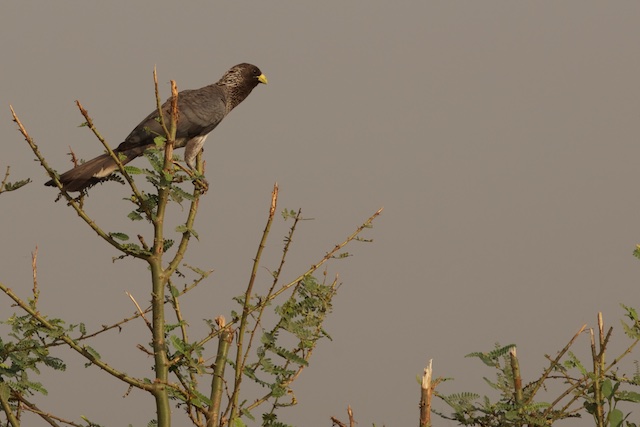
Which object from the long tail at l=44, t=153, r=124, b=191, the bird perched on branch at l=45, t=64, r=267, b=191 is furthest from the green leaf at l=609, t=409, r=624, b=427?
the long tail at l=44, t=153, r=124, b=191

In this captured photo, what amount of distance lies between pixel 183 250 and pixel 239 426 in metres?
0.90

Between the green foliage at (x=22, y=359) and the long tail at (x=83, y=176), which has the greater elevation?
the long tail at (x=83, y=176)

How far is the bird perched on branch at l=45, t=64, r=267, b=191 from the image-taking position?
4.25 metres

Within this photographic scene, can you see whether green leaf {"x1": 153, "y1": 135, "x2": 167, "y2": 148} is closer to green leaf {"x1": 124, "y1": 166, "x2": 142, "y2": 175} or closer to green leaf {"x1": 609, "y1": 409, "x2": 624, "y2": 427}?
green leaf {"x1": 124, "y1": 166, "x2": 142, "y2": 175}

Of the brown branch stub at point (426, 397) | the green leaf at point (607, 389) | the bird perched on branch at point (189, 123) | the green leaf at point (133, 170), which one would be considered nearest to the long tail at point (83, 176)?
the bird perched on branch at point (189, 123)

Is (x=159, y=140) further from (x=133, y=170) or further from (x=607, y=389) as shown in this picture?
(x=607, y=389)

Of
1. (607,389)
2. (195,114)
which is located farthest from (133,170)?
(195,114)

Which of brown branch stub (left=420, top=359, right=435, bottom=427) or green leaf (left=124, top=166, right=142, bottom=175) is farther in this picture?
green leaf (left=124, top=166, right=142, bottom=175)

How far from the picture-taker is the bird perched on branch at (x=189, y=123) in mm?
4254

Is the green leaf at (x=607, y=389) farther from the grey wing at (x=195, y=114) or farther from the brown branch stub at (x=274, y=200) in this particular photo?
the grey wing at (x=195, y=114)

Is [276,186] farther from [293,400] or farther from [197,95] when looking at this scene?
[197,95]

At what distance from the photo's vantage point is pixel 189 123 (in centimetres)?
628

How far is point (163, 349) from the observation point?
3506mm

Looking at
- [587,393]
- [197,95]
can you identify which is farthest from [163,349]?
[197,95]
